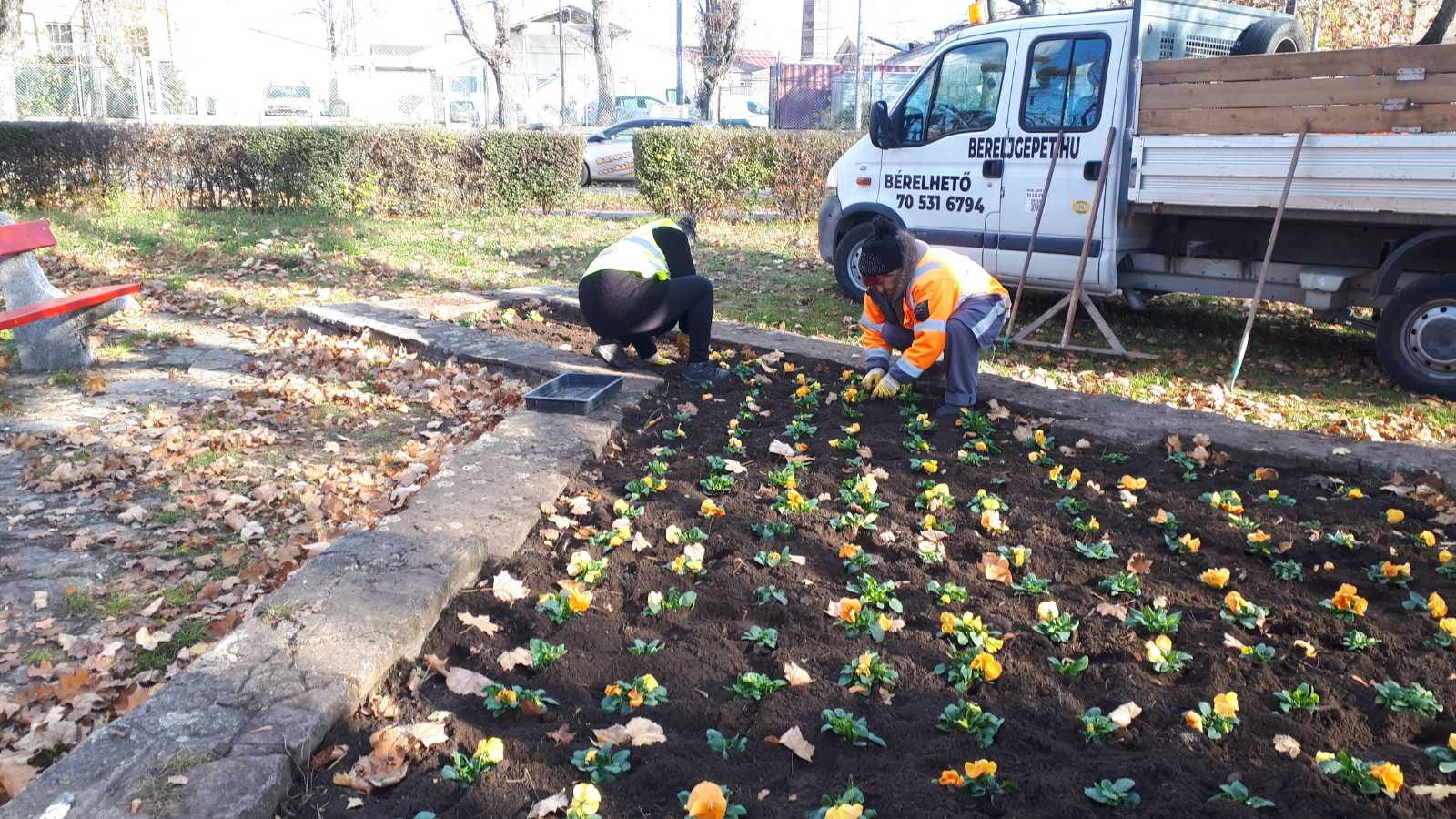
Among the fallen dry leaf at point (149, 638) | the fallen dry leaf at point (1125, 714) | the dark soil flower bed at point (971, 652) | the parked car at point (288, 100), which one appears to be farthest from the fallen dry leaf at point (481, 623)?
the parked car at point (288, 100)

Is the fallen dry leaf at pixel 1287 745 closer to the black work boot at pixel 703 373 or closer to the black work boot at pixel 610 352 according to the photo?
the black work boot at pixel 703 373

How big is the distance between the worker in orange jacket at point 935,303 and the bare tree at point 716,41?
20725mm

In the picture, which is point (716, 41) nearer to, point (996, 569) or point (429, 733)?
point (996, 569)

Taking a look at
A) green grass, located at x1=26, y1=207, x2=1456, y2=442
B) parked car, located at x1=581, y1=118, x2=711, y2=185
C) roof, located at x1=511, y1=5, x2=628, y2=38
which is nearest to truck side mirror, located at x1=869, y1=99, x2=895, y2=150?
green grass, located at x1=26, y1=207, x2=1456, y2=442

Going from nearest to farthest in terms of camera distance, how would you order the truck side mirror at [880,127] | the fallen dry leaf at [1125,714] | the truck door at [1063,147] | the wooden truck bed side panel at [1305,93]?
the fallen dry leaf at [1125,714] < the wooden truck bed side panel at [1305,93] < the truck door at [1063,147] < the truck side mirror at [880,127]

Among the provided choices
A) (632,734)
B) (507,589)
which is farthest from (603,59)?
(632,734)

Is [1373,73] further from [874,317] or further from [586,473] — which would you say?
[586,473]

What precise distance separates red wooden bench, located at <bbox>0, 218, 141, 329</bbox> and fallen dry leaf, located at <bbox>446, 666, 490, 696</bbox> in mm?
4391

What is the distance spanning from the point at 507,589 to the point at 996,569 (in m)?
1.67

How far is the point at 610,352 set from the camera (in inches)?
251

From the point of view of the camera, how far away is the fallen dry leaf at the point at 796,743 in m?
2.57

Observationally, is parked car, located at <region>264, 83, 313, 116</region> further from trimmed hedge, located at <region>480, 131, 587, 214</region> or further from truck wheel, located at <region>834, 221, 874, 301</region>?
truck wheel, located at <region>834, 221, 874, 301</region>

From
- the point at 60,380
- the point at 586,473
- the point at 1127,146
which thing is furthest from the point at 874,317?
the point at 60,380

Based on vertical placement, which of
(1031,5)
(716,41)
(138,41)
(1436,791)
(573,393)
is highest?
(138,41)
